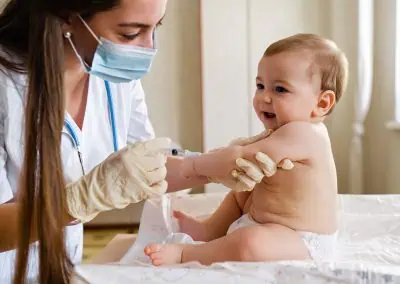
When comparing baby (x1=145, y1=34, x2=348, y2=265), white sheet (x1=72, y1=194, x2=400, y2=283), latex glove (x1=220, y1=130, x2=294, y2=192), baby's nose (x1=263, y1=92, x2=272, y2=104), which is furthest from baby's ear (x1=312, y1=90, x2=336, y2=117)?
white sheet (x1=72, y1=194, x2=400, y2=283)

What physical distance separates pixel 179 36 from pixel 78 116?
159cm

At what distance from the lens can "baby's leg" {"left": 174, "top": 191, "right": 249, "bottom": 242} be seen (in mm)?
1516

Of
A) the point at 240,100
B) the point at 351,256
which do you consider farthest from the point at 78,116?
the point at 240,100

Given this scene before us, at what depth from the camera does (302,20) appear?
286cm

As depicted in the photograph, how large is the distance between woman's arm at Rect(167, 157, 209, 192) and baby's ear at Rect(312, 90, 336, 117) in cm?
29

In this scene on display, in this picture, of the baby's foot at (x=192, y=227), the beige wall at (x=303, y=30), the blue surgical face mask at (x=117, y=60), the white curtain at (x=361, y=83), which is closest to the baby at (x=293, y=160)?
the baby's foot at (x=192, y=227)

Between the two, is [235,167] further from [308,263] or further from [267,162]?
[308,263]

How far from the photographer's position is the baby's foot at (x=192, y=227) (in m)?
1.51

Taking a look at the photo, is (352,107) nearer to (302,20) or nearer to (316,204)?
(302,20)

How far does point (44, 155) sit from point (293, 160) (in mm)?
521

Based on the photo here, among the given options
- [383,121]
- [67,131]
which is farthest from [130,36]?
[383,121]

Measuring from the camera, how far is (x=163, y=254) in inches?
49.8

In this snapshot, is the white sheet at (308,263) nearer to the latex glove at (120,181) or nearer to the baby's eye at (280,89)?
the latex glove at (120,181)

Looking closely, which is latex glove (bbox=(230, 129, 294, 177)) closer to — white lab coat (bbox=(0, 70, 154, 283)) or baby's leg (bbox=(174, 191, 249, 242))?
baby's leg (bbox=(174, 191, 249, 242))
